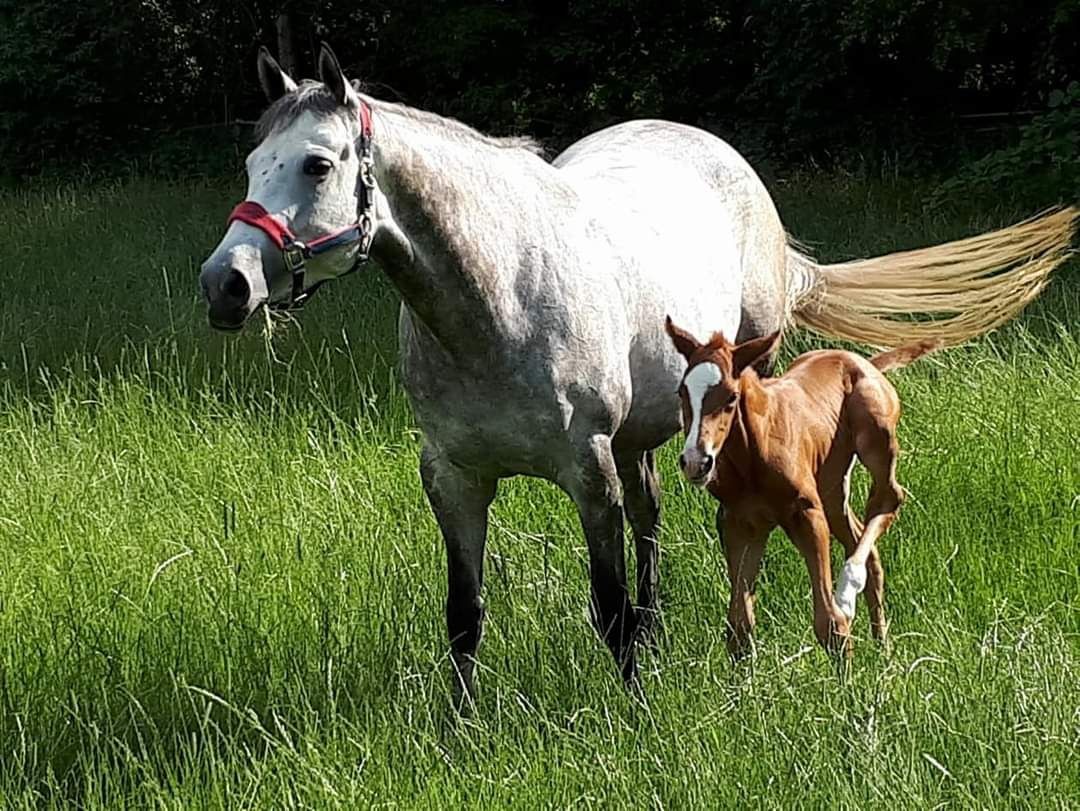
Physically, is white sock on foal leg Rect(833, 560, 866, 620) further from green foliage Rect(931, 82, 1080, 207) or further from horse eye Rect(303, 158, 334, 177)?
→ green foliage Rect(931, 82, 1080, 207)

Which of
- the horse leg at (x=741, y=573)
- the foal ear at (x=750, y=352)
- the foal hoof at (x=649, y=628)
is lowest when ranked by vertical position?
A: the foal hoof at (x=649, y=628)

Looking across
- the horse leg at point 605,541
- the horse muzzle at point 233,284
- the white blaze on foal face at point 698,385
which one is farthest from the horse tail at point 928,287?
the horse muzzle at point 233,284

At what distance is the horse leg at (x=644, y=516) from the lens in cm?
445

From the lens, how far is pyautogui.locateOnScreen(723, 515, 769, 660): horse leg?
11.8 ft

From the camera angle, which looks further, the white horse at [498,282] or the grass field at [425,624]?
the grass field at [425,624]

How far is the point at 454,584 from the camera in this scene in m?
3.82

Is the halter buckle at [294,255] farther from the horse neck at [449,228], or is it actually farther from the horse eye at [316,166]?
the horse neck at [449,228]

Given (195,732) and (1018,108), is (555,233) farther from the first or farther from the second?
(1018,108)

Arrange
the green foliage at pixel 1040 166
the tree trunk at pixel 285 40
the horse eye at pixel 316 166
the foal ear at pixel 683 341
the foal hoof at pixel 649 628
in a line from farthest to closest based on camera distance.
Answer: the tree trunk at pixel 285 40 → the green foliage at pixel 1040 166 → the foal hoof at pixel 649 628 → the foal ear at pixel 683 341 → the horse eye at pixel 316 166

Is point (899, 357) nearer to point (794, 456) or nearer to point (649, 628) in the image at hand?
point (794, 456)

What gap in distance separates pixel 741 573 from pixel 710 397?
0.69 m

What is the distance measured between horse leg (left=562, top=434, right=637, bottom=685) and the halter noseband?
0.80 m

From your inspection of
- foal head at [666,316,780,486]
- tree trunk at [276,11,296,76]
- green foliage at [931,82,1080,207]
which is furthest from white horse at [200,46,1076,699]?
tree trunk at [276,11,296,76]

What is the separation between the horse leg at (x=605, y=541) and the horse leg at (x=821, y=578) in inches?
18.0
